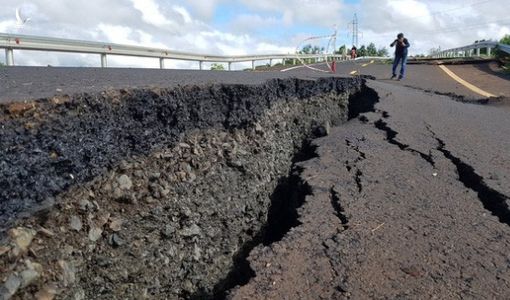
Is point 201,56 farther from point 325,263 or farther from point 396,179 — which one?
point 325,263

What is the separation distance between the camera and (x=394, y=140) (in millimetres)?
5418

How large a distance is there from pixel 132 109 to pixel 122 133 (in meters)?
0.24

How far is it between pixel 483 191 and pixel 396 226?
3.56 ft

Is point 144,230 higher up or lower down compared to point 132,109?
lower down

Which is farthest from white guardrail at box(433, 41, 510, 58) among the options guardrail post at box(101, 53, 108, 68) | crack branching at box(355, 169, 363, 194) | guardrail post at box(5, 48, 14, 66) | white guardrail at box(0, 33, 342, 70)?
crack branching at box(355, 169, 363, 194)

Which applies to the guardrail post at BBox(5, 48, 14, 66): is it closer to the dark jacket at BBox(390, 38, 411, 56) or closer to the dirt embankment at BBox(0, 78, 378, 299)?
the dirt embankment at BBox(0, 78, 378, 299)

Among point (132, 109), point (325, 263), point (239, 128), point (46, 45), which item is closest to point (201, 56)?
point (46, 45)

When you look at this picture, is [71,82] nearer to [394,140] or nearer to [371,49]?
[394,140]

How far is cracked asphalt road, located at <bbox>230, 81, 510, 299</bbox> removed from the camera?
8.36ft

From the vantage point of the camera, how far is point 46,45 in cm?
895

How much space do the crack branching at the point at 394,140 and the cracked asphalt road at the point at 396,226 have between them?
0.02 meters

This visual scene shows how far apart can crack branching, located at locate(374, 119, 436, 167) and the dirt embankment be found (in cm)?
125

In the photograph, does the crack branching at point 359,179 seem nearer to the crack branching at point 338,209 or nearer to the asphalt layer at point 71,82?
the crack branching at point 338,209

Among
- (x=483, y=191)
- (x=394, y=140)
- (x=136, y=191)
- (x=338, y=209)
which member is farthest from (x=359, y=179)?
(x=136, y=191)
